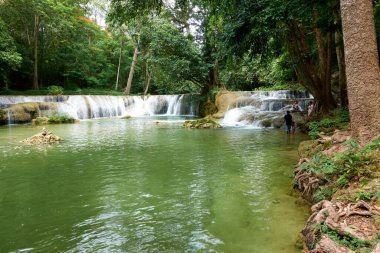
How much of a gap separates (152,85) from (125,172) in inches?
1472

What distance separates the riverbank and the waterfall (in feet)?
74.4

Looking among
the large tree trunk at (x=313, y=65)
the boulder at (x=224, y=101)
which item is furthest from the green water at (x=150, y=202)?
the boulder at (x=224, y=101)

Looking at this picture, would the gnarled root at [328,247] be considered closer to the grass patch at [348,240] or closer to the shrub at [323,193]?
the grass patch at [348,240]

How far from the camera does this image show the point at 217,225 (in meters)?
4.36

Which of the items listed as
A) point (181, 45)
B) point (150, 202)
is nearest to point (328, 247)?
point (150, 202)

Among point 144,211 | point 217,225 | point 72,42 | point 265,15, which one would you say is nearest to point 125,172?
point 144,211

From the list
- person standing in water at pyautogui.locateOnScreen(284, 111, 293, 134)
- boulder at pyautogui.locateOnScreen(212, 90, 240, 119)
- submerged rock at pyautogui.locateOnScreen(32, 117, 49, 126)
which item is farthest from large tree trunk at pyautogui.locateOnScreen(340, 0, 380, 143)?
submerged rock at pyautogui.locateOnScreen(32, 117, 49, 126)

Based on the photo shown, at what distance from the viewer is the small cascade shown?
18048mm

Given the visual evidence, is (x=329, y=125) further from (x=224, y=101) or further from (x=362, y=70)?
(x=224, y=101)

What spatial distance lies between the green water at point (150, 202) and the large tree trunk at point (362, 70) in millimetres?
1617

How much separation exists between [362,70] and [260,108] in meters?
16.9

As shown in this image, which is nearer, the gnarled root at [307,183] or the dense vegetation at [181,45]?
the gnarled root at [307,183]

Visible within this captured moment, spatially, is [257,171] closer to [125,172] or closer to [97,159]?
[125,172]

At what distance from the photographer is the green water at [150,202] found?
3.90 m
